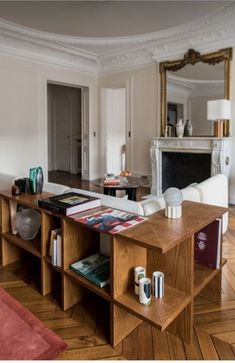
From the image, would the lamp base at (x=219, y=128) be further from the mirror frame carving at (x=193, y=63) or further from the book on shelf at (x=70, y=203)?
the book on shelf at (x=70, y=203)

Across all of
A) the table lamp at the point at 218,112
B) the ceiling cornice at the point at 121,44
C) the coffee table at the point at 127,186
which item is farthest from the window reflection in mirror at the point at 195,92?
the coffee table at the point at 127,186

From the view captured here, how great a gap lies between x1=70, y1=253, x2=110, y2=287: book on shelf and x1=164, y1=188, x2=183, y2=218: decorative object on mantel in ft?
1.59

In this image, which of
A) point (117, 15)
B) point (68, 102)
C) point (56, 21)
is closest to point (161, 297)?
point (117, 15)

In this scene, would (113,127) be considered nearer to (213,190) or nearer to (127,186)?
(127,186)

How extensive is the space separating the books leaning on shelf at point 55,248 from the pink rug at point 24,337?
1.04 feet

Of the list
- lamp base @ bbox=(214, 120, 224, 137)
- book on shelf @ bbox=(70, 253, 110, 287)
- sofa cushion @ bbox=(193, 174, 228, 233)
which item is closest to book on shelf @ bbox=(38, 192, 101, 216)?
book on shelf @ bbox=(70, 253, 110, 287)

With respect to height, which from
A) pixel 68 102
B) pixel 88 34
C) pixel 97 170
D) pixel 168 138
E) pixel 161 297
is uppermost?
pixel 88 34

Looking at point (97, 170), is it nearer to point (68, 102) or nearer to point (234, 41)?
point (68, 102)

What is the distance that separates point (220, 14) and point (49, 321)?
3902 mm

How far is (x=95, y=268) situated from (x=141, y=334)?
0.43 m

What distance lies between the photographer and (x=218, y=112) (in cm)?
397

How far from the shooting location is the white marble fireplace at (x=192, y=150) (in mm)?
4082

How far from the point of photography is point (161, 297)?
140 cm

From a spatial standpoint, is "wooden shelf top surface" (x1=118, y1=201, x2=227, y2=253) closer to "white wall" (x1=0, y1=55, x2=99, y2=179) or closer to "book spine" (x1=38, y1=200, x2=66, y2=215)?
"book spine" (x1=38, y1=200, x2=66, y2=215)
